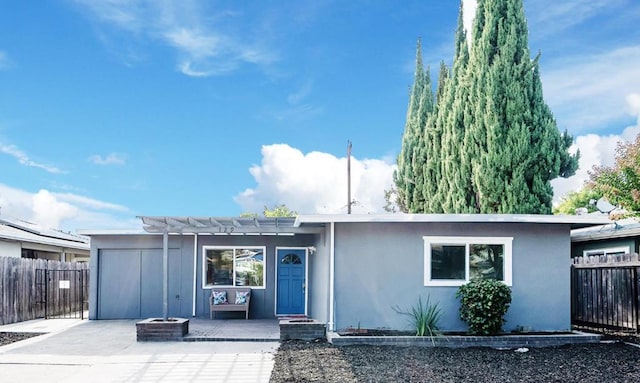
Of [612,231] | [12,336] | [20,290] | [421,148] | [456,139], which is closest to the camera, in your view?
[12,336]

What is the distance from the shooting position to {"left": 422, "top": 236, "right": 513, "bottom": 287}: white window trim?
36.3ft

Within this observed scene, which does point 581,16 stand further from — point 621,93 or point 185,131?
point 185,131

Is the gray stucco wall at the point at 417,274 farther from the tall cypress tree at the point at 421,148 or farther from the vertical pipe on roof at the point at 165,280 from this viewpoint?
the tall cypress tree at the point at 421,148

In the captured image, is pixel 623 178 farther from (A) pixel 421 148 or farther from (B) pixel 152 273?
(B) pixel 152 273

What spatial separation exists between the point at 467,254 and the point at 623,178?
6.89 m

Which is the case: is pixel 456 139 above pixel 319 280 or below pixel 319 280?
above

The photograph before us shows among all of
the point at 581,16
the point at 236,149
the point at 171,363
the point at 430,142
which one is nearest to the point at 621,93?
the point at 581,16

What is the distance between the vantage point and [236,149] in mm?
18750

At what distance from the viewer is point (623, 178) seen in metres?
15.3

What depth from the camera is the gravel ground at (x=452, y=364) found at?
25.2 feet

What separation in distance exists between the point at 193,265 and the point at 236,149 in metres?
4.83

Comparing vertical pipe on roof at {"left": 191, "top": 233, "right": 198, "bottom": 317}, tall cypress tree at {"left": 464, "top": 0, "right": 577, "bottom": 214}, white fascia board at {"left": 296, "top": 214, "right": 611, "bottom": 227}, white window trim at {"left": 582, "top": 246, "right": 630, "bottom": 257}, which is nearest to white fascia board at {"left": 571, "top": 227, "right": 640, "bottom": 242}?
white window trim at {"left": 582, "top": 246, "right": 630, "bottom": 257}

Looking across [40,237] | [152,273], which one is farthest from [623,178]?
[40,237]

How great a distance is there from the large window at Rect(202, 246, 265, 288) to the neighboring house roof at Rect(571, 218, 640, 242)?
27.9 feet
